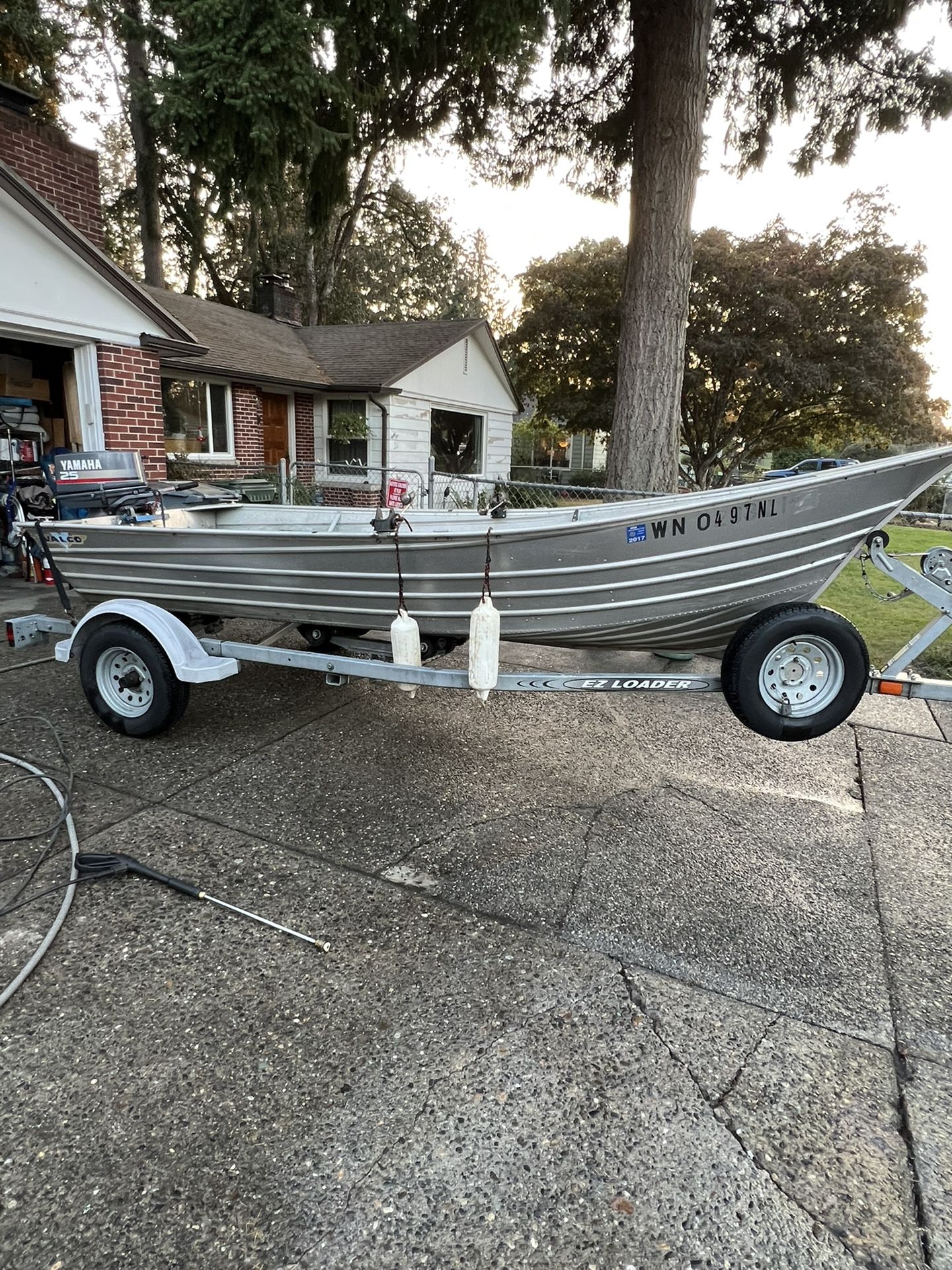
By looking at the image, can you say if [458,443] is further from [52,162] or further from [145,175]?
[52,162]

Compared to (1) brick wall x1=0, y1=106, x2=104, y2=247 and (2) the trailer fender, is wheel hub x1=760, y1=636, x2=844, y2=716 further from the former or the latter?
(1) brick wall x1=0, y1=106, x2=104, y2=247

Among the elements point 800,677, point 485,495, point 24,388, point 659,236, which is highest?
point 659,236

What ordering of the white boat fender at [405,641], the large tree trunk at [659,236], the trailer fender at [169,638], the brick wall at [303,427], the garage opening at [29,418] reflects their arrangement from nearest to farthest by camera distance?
the white boat fender at [405,641], the trailer fender at [169,638], the large tree trunk at [659,236], the garage opening at [29,418], the brick wall at [303,427]

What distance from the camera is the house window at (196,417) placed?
514 inches

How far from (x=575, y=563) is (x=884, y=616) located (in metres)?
5.85

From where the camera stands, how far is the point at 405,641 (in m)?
3.48

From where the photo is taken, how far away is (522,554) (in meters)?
3.34

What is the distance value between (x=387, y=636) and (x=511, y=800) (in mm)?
2959

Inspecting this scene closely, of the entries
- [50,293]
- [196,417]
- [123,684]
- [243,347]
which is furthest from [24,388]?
[123,684]

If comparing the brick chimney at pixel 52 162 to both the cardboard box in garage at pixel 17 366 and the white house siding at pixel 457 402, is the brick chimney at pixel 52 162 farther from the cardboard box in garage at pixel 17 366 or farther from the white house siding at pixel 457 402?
the white house siding at pixel 457 402

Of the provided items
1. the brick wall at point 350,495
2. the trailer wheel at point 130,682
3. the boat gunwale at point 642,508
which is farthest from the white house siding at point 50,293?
the brick wall at point 350,495

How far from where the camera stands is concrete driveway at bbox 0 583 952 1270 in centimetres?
170

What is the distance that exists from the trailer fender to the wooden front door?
38.4ft

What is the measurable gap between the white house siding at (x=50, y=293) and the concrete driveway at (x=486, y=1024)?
5665mm
